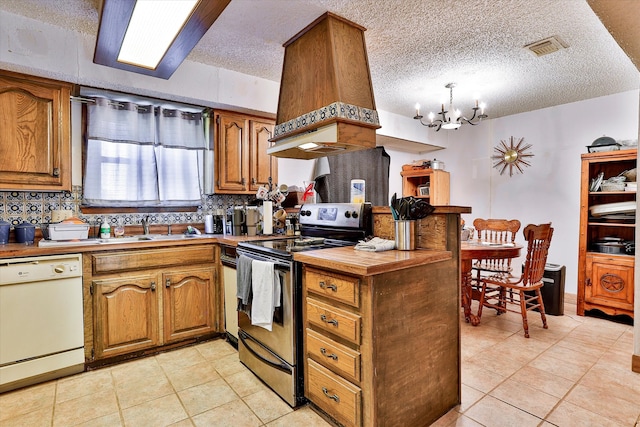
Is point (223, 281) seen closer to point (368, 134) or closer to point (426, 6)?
point (368, 134)

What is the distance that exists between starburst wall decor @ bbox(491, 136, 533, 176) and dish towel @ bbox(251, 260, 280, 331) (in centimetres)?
421

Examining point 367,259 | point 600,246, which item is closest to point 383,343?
point 367,259

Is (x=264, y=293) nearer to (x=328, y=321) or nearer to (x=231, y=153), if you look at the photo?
(x=328, y=321)

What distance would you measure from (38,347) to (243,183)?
1991 mm

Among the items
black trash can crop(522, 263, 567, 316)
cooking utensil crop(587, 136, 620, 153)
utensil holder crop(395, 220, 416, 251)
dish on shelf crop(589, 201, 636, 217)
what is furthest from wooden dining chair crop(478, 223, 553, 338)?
utensil holder crop(395, 220, 416, 251)

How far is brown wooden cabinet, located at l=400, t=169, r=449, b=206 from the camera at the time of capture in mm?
5180

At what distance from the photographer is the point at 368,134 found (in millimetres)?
2221

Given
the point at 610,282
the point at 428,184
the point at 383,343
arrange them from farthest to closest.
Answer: the point at 428,184 → the point at 610,282 → the point at 383,343

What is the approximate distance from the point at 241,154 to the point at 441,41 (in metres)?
2.05

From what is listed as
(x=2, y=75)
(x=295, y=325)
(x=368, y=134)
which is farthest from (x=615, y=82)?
(x=2, y=75)

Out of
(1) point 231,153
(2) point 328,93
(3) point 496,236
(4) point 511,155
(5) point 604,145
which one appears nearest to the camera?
(2) point 328,93

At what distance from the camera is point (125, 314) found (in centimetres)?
246

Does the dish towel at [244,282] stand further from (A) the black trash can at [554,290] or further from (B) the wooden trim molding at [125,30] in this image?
(A) the black trash can at [554,290]

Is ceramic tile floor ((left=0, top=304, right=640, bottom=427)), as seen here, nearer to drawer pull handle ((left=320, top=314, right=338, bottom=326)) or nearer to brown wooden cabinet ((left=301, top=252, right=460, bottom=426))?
brown wooden cabinet ((left=301, top=252, right=460, bottom=426))
